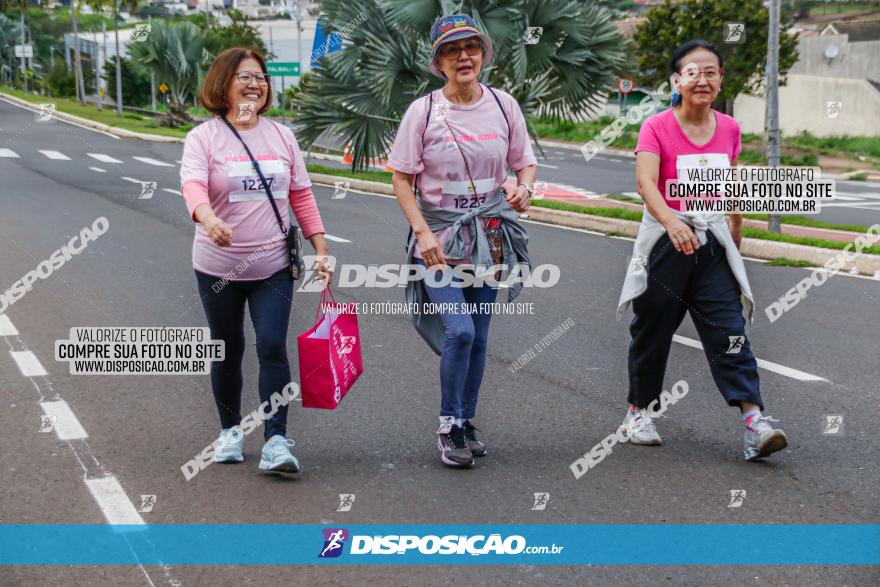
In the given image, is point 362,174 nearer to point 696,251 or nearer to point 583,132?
point 696,251

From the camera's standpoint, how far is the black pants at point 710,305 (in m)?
4.96

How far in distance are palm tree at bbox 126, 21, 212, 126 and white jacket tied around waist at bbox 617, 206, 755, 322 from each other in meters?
37.5

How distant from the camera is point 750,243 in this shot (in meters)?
12.4

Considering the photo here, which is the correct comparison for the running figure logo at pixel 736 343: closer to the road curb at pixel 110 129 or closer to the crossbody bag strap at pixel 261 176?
the crossbody bag strap at pixel 261 176

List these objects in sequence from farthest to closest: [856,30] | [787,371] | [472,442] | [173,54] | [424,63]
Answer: [856,30] < [173,54] < [424,63] < [787,371] < [472,442]

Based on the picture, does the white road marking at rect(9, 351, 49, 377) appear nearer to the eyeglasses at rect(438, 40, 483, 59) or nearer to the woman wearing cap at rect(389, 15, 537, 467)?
the woman wearing cap at rect(389, 15, 537, 467)

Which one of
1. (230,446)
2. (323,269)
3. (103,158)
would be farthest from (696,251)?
(103,158)

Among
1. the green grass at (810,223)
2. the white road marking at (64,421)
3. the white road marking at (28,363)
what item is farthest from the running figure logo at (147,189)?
the white road marking at (64,421)

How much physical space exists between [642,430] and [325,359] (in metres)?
1.59

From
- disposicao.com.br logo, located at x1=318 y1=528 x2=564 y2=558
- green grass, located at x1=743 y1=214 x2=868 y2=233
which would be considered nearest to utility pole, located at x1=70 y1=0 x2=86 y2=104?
green grass, located at x1=743 y1=214 x2=868 y2=233

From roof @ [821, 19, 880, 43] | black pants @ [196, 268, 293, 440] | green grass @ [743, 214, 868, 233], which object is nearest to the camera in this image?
black pants @ [196, 268, 293, 440]

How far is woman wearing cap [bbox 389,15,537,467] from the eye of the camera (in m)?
4.76

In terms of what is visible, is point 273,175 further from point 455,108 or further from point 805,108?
point 805,108

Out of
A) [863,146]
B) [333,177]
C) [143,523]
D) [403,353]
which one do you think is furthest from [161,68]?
[143,523]
